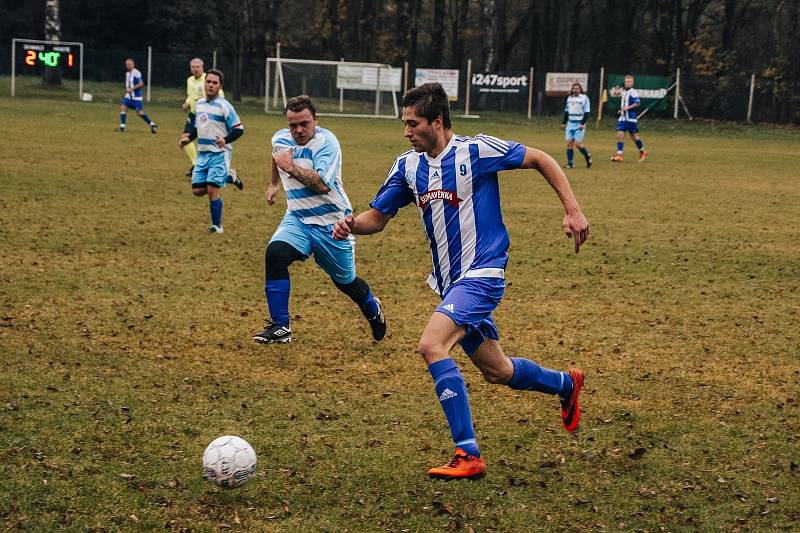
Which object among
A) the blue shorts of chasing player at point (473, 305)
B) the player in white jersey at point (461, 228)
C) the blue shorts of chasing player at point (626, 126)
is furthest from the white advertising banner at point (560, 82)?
the blue shorts of chasing player at point (473, 305)

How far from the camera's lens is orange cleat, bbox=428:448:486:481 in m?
5.33

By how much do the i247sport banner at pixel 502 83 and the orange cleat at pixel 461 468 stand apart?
132ft

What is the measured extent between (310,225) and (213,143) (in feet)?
17.7

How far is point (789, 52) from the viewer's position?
4506 cm

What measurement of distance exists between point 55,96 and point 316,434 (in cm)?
4129

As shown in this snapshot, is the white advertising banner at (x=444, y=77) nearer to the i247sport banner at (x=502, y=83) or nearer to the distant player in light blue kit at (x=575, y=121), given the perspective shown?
the i247sport banner at (x=502, y=83)

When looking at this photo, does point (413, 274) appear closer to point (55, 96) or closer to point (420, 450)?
point (420, 450)

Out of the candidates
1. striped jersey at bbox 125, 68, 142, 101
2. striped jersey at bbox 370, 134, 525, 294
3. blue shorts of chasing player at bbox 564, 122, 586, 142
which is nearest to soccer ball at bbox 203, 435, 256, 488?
striped jersey at bbox 370, 134, 525, 294

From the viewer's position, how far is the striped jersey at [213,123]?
1362 cm

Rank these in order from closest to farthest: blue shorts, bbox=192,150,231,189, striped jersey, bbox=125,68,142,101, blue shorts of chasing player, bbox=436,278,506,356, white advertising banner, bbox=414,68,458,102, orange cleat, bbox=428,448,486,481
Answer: orange cleat, bbox=428,448,486,481
blue shorts of chasing player, bbox=436,278,506,356
blue shorts, bbox=192,150,231,189
striped jersey, bbox=125,68,142,101
white advertising banner, bbox=414,68,458,102

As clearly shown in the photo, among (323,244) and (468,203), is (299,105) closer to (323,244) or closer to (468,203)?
(323,244)

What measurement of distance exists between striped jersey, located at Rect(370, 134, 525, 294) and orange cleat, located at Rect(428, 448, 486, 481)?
3.46 ft

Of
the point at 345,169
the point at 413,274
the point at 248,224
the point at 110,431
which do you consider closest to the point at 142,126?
the point at 345,169

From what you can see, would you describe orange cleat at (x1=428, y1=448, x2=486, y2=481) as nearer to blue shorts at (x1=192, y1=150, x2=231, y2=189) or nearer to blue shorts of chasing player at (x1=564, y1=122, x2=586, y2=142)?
blue shorts at (x1=192, y1=150, x2=231, y2=189)
